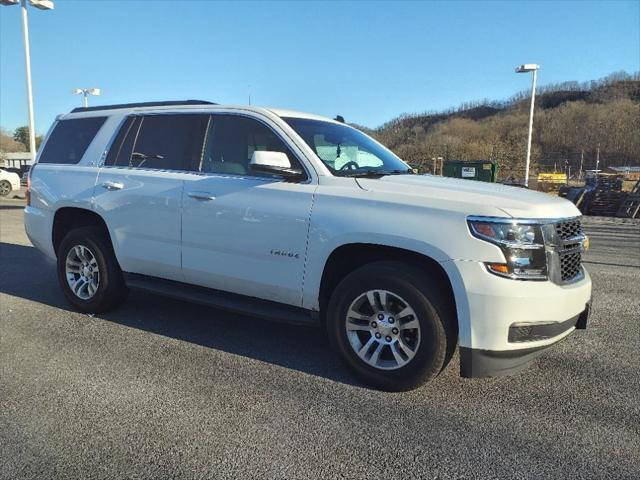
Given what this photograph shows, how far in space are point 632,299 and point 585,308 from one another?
10.5ft

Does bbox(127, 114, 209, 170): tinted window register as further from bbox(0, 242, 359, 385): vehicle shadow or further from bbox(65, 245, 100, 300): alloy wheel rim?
bbox(0, 242, 359, 385): vehicle shadow

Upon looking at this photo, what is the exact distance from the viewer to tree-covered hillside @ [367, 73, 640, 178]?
110188 millimetres

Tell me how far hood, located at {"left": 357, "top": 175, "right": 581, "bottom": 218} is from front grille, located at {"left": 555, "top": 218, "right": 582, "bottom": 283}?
0.07 metres

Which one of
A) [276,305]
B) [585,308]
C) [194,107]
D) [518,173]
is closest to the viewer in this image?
[585,308]

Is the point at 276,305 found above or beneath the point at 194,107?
beneath

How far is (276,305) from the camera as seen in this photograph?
13.5ft

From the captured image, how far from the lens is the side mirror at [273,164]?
3.77 m

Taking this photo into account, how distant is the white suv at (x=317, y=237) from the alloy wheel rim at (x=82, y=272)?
0.02 m

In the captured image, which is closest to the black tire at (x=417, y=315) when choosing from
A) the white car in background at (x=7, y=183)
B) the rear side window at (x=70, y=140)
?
the rear side window at (x=70, y=140)

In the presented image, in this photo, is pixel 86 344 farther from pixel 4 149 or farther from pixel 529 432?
pixel 4 149

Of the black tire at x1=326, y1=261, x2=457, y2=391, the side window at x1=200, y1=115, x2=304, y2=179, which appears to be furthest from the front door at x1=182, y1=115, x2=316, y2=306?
the black tire at x1=326, y1=261, x2=457, y2=391

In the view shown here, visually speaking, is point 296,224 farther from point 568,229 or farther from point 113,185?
point 113,185

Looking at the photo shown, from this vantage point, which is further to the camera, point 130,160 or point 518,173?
point 518,173

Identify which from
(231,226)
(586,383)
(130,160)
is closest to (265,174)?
(231,226)
